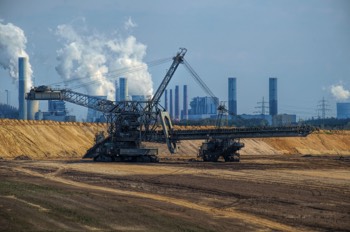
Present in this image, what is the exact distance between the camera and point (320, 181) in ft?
147

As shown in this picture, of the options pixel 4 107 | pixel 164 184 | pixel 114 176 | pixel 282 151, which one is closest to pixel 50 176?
A: pixel 114 176

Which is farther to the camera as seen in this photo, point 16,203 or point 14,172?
point 14,172

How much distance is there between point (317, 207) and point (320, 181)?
49.8ft

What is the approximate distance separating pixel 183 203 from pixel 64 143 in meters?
72.6

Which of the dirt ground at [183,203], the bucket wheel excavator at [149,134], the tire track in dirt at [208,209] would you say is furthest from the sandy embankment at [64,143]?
the tire track in dirt at [208,209]

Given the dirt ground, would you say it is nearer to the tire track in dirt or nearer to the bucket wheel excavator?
the tire track in dirt

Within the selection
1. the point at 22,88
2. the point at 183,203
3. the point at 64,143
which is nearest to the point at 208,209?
the point at 183,203

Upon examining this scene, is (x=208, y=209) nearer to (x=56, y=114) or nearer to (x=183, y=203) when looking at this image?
(x=183, y=203)

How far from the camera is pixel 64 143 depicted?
336ft

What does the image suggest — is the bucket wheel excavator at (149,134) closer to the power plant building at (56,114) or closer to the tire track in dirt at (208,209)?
the tire track in dirt at (208,209)

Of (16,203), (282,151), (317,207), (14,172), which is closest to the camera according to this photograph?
(16,203)

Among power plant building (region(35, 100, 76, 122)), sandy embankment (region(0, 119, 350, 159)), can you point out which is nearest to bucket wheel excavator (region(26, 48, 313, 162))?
sandy embankment (region(0, 119, 350, 159))

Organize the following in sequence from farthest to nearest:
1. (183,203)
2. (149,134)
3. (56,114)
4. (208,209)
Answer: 1. (56,114)
2. (149,134)
3. (183,203)
4. (208,209)

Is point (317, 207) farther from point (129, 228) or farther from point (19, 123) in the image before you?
point (19, 123)
